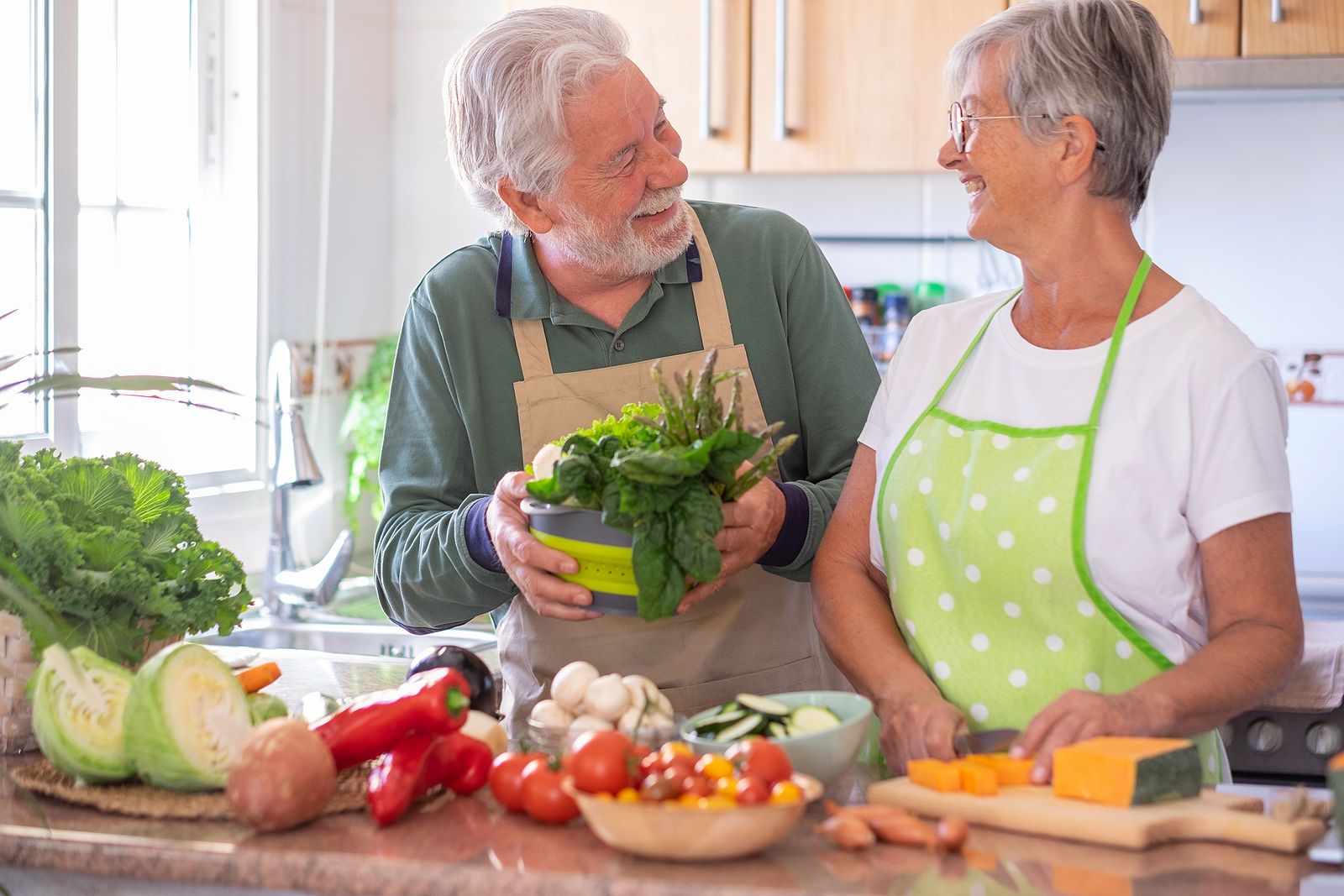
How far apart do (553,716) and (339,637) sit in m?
1.59

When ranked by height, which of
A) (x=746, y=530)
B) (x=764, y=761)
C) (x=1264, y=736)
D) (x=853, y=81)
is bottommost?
(x=1264, y=736)

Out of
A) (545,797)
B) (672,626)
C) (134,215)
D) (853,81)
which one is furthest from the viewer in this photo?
(853,81)

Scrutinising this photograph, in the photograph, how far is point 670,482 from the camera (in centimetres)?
127

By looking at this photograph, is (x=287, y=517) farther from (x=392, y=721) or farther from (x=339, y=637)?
(x=392, y=721)

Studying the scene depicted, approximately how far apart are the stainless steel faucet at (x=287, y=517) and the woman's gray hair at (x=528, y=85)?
0.96 m

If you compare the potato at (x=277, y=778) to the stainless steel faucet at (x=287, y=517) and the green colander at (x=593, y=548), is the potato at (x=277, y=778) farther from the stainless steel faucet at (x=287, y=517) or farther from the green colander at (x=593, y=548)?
the stainless steel faucet at (x=287, y=517)

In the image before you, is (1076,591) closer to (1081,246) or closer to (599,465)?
(1081,246)

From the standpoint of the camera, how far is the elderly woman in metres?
1.26

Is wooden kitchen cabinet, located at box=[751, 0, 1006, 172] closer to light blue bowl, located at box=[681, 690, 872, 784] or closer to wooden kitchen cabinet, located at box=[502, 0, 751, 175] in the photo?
wooden kitchen cabinet, located at box=[502, 0, 751, 175]

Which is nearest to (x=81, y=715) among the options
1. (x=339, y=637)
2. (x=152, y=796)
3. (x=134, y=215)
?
(x=152, y=796)

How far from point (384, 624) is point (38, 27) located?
1.24 metres

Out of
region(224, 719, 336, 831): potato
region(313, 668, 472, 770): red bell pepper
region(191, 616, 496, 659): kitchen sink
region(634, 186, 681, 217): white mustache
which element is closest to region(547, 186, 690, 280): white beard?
region(634, 186, 681, 217): white mustache

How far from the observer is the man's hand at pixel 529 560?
1391 millimetres

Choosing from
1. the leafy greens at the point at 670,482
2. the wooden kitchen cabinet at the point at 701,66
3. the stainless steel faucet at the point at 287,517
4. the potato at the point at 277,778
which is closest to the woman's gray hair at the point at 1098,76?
the leafy greens at the point at 670,482
